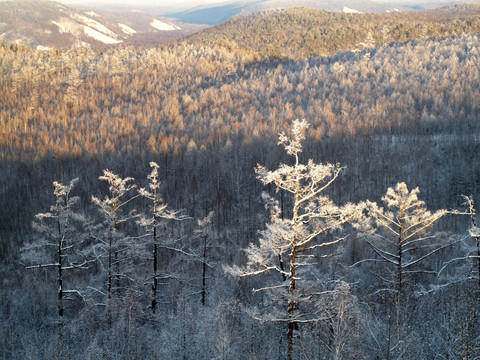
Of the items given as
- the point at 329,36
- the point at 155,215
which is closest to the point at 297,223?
the point at 155,215

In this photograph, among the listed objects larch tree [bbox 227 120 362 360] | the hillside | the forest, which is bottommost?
the forest

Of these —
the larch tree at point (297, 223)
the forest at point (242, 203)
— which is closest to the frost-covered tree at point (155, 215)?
the forest at point (242, 203)

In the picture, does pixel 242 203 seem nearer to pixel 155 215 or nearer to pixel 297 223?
pixel 155 215

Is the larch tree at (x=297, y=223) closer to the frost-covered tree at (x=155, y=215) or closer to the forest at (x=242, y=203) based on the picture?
the forest at (x=242, y=203)

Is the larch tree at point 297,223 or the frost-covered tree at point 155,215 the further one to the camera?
the frost-covered tree at point 155,215

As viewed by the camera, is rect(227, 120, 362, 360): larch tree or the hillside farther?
the hillside

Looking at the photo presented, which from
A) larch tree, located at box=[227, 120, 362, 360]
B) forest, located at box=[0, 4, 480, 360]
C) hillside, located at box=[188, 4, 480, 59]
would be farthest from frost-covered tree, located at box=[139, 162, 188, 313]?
hillside, located at box=[188, 4, 480, 59]

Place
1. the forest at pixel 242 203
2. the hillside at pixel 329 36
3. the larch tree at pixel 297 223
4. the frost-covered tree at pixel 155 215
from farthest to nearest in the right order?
the hillside at pixel 329 36 < the frost-covered tree at pixel 155 215 < the forest at pixel 242 203 < the larch tree at pixel 297 223

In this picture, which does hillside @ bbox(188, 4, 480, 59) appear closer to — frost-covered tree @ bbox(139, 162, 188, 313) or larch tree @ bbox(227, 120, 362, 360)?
frost-covered tree @ bbox(139, 162, 188, 313)

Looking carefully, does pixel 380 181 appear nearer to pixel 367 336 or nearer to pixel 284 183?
pixel 367 336

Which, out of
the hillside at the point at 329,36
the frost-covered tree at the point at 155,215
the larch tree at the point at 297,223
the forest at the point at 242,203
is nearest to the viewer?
the larch tree at the point at 297,223
